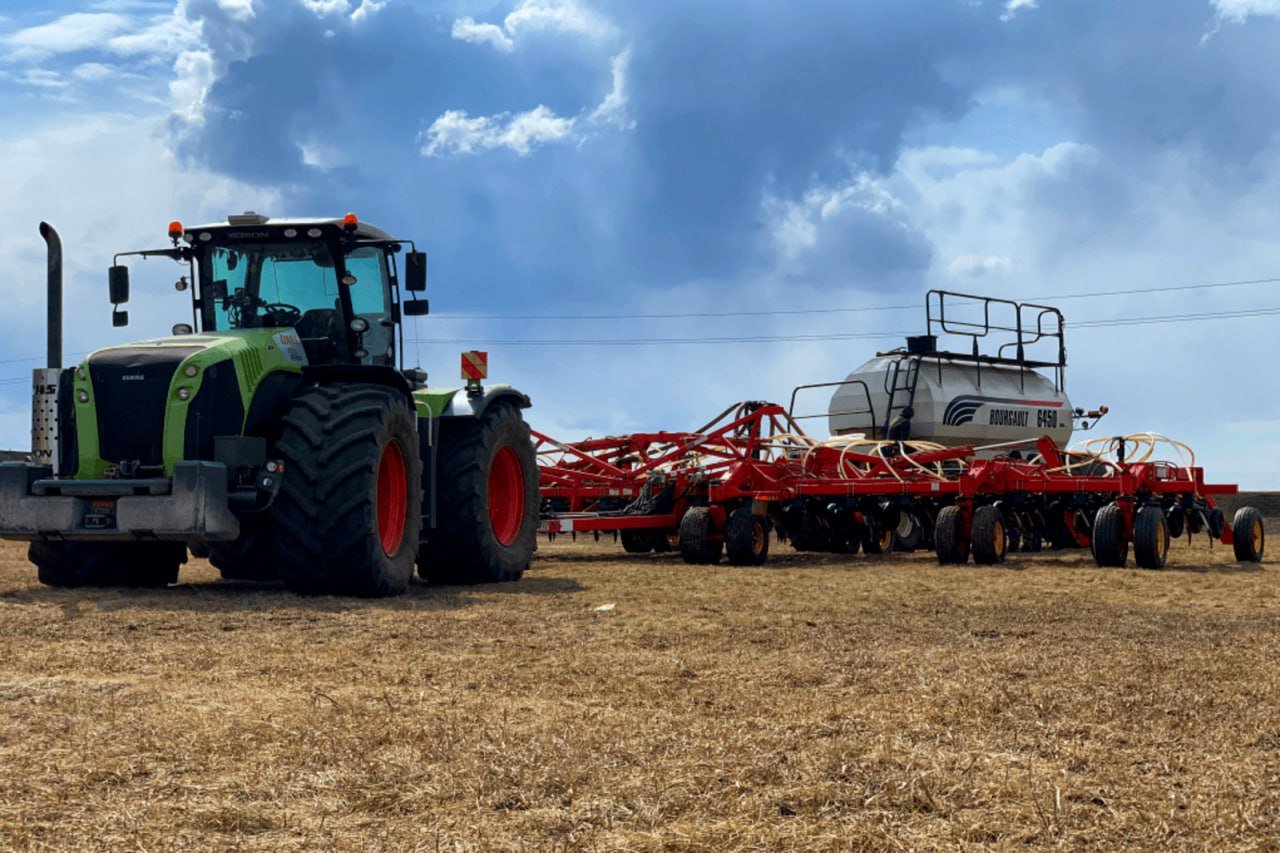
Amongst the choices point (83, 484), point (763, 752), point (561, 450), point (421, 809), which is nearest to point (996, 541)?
point (561, 450)

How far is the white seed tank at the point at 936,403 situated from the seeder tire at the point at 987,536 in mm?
5991

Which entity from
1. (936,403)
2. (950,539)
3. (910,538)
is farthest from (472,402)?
(936,403)

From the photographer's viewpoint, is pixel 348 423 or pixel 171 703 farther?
pixel 348 423

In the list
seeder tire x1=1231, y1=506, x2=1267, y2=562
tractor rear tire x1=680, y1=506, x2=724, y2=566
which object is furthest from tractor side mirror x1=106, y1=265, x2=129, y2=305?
seeder tire x1=1231, y1=506, x2=1267, y2=562

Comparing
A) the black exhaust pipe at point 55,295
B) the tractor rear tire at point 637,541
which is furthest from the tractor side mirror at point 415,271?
the tractor rear tire at point 637,541

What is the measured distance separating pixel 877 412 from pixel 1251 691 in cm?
1478

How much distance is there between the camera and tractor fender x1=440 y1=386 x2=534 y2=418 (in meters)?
11.0

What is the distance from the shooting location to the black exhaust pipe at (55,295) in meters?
12.9

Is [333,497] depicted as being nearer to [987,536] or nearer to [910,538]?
[987,536]

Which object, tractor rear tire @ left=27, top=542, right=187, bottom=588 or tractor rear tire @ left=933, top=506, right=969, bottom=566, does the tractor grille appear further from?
tractor rear tire @ left=933, top=506, right=969, bottom=566

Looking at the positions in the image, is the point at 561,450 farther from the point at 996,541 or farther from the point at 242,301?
the point at 242,301

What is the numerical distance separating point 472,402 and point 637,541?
240 inches

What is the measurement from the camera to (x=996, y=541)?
45.4 feet

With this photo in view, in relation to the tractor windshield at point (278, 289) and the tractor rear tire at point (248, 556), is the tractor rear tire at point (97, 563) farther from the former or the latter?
the tractor windshield at point (278, 289)
